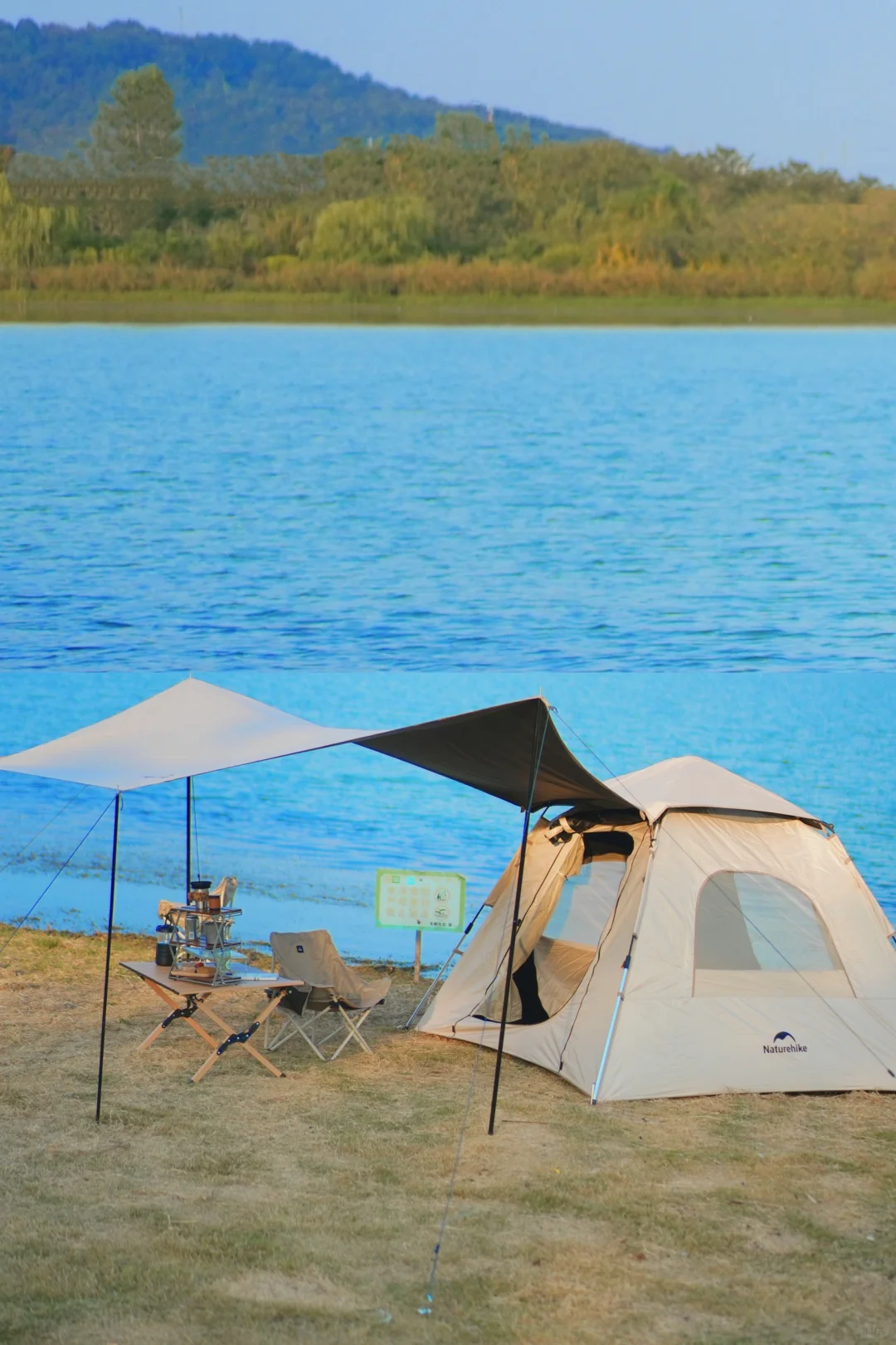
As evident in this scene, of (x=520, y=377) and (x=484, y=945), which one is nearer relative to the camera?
(x=484, y=945)

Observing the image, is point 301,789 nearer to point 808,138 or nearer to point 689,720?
point 689,720

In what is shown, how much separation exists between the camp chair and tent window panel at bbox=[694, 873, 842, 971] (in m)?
1.30

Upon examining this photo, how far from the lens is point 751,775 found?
58.9 ft

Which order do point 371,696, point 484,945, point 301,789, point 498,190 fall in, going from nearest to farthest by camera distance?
1. point 484,945
2. point 498,190
3. point 301,789
4. point 371,696

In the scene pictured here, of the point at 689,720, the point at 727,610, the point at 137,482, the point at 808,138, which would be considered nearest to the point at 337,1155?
the point at 727,610

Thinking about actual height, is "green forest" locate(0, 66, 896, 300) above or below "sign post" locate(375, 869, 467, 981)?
above

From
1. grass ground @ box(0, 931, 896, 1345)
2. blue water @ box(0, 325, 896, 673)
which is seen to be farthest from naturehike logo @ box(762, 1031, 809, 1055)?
blue water @ box(0, 325, 896, 673)

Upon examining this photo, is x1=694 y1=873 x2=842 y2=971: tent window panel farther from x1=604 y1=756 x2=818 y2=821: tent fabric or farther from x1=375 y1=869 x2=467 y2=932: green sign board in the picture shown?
x1=375 y1=869 x2=467 y2=932: green sign board

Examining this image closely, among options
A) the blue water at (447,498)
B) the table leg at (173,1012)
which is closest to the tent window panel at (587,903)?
the table leg at (173,1012)

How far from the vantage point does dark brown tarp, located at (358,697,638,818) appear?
15.9 ft

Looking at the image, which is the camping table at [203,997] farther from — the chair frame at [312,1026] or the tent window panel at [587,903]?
the tent window panel at [587,903]

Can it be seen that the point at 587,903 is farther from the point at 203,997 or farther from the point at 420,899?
the point at 203,997

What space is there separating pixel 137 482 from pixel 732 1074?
1148cm

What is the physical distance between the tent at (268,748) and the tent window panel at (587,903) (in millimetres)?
264
